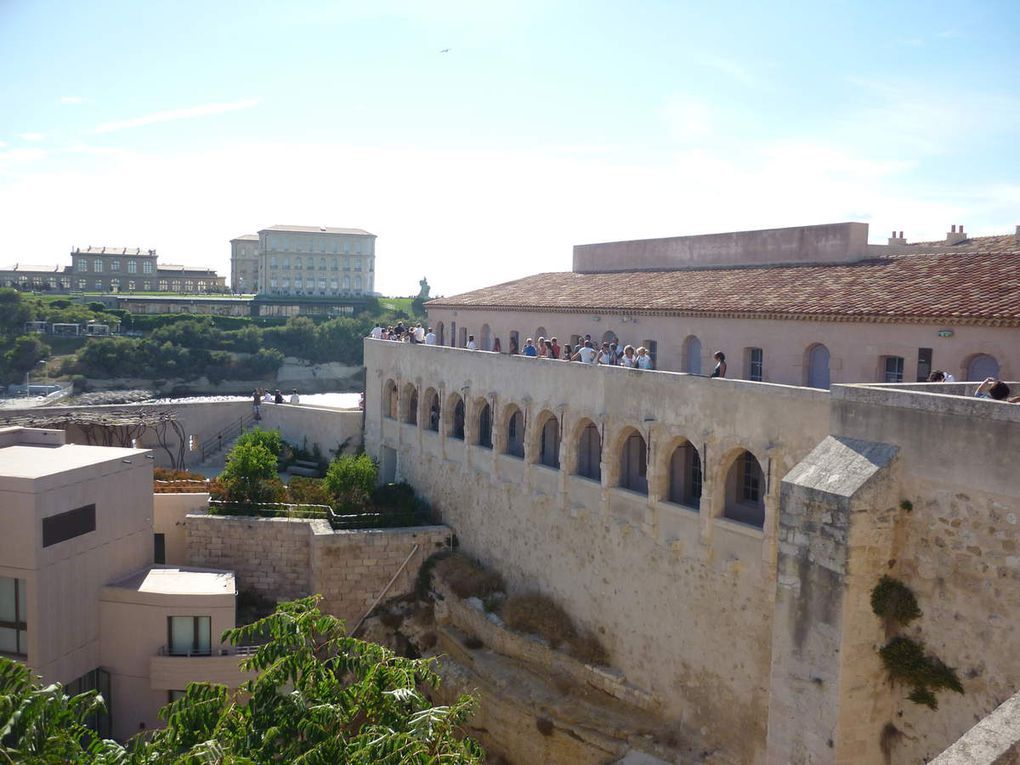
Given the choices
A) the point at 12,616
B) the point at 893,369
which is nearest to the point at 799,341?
the point at 893,369

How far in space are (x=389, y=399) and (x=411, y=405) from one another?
5.01 ft

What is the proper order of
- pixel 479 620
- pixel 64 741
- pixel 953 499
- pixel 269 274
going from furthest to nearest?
pixel 269 274, pixel 479 620, pixel 953 499, pixel 64 741

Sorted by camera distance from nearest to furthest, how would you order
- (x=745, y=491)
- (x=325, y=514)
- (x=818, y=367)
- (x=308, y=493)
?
(x=745, y=491), (x=818, y=367), (x=325, y=514), (x=308, y=493)

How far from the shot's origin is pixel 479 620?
872 inches

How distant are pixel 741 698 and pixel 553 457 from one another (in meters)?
9.28

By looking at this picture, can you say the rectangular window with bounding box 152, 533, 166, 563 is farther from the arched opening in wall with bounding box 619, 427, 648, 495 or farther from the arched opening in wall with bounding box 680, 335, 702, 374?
the arched opening in wall with bounding box 680, 335, 702, 374

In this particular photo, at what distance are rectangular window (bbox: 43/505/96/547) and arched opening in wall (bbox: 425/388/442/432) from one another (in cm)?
1018

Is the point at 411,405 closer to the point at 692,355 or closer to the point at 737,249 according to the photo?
the point at 692,355

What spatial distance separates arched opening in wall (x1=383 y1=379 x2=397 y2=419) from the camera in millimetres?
31516

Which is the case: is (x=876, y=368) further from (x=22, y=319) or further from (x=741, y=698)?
(x=22, y=319)

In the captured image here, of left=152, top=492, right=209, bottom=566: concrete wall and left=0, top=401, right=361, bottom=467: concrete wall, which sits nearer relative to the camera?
left=152, top=492, right=209, bottom=566: concrete wall

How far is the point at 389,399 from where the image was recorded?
31594 mm

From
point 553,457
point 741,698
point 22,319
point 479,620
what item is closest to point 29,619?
point 479,620

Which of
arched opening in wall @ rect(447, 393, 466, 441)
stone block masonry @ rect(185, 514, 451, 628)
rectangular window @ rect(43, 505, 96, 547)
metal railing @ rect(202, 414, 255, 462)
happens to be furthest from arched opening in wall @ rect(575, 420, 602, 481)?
metal railing @ rect(202, 414, 255, 462)
